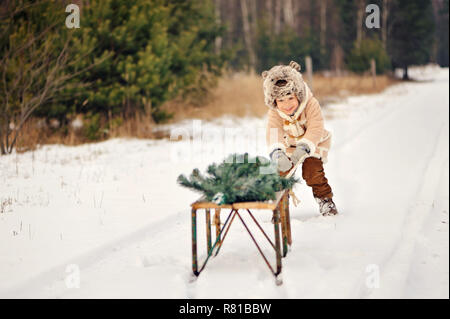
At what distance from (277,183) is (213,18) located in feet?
38.5

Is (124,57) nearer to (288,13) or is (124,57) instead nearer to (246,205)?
(246,205)

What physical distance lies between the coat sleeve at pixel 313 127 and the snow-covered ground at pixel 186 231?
814 mm

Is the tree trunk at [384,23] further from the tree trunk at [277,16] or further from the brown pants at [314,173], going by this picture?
the brown pants at [314,173]

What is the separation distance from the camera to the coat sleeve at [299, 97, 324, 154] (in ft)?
14.4

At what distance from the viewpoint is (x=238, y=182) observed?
323 cm

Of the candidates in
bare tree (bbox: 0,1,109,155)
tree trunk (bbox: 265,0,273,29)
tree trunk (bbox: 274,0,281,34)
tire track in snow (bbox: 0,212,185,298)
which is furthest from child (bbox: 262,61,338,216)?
tree trunk (bbox: 265,0,273,29)

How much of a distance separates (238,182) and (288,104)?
1.34 metres

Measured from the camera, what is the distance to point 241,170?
135 inches

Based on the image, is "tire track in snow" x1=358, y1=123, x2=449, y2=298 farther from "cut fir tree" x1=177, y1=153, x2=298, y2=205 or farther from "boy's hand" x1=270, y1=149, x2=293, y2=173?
"boy's hand" x1=270, y1=149, x2=293, y2=173

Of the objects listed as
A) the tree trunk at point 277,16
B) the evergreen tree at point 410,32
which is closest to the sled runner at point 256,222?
the evergreen tree at point 410,32

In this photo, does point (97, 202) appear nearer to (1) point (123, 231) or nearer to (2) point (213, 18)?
(1) point (123, 231)

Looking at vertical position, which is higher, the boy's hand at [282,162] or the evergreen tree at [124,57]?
the evergreen tree at [124,57]

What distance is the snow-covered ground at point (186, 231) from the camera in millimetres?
3338

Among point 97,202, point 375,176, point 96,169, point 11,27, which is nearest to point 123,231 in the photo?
point 97,202
